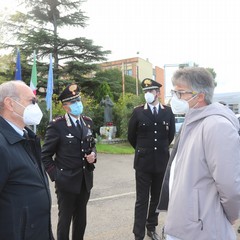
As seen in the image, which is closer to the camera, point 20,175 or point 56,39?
point 20,175

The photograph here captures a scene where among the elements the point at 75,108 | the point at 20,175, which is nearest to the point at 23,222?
the point at 20,175

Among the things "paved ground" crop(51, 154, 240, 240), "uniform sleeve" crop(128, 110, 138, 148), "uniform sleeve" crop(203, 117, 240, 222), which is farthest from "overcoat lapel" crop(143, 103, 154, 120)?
"uniform sleeve" crop(203, 117, 240, 222)

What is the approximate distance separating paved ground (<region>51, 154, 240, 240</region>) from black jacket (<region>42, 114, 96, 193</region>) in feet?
4.18

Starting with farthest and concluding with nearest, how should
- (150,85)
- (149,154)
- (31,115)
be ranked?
1. (150,85)
2. (149,154)
3. (31,115)

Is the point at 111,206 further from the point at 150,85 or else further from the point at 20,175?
the point at 20,175

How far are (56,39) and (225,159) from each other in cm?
2296

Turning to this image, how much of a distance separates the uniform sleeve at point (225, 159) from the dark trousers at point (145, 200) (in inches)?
84.9

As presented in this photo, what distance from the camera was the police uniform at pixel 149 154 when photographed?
4336mm

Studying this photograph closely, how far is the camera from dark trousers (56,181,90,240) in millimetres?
3633

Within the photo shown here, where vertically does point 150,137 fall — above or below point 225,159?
below

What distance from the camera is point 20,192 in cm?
221

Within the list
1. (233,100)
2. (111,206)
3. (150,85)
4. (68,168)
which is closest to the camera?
(68,168)

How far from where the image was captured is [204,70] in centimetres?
254

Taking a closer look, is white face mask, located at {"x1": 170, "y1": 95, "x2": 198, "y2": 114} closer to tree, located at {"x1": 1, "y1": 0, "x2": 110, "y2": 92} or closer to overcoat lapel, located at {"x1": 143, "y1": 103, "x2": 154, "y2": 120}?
overcoat lapel, located at {"x1": 143, "y1": 103, "x2": 154, "y2": 120}
